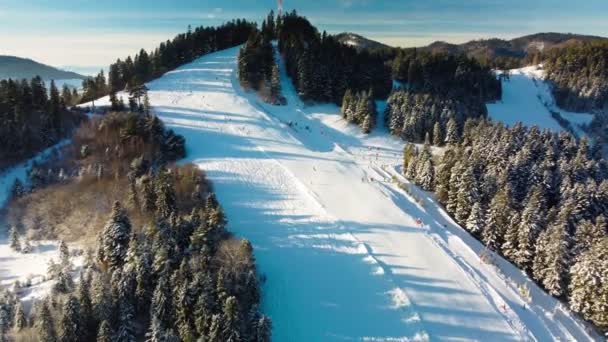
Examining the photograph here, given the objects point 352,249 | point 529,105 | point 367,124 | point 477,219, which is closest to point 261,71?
point 367,124

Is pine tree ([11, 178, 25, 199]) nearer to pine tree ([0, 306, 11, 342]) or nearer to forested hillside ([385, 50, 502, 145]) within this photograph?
pine tree ([0, 306, 11, 342])

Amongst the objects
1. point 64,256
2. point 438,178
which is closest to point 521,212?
point 438,178

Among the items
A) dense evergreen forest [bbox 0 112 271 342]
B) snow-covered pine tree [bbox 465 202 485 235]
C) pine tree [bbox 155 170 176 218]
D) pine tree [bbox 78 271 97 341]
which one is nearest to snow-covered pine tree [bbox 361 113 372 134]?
snow-covered pine tree [bbox 465 202 485 235]

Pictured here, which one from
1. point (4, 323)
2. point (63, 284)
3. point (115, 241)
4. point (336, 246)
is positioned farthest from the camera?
point (336, 246)

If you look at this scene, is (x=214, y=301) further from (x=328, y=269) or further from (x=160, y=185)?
(x=160, y=185)

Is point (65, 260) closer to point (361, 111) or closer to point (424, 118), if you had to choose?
point (361, 111)

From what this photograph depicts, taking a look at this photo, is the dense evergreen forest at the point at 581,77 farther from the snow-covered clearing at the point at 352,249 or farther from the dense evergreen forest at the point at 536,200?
the snow-covered clearing at the point at 352,249
